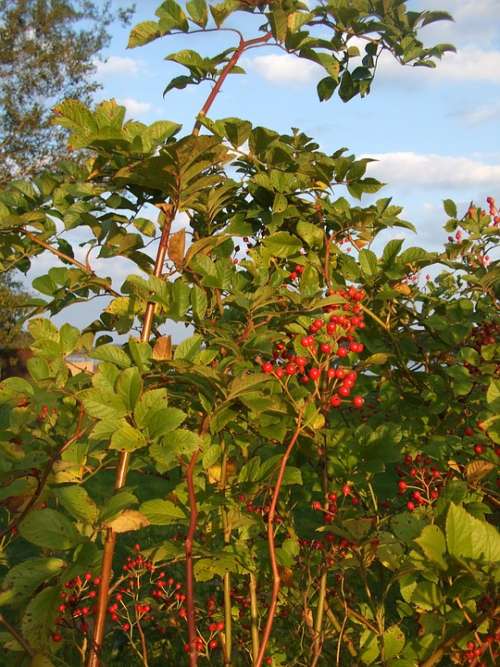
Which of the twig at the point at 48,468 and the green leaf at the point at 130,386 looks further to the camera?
the twig at the point at 48,468

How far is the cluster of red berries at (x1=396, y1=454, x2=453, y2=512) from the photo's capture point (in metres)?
2.49

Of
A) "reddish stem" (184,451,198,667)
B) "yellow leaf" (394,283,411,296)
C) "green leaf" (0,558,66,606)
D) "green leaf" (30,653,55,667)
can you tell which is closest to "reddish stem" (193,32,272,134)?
"yellow leaf" (394,283,411,296)

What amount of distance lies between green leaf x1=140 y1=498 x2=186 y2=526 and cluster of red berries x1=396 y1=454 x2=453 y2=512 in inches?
25.8

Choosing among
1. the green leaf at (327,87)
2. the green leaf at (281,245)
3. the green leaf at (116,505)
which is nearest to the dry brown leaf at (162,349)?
the green leaf at (116,505)

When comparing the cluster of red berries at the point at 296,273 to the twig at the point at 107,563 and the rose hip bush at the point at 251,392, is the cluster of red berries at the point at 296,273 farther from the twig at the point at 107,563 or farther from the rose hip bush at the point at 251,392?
the twig at the point at 107,563

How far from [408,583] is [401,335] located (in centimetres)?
120

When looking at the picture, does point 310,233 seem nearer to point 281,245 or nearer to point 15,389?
point 281,245

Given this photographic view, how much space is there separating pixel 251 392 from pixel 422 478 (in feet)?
2.27

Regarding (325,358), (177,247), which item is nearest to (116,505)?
(325,358)

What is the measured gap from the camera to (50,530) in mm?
2016

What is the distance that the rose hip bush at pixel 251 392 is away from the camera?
2.05 metres

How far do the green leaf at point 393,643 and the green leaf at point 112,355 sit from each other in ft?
3.79

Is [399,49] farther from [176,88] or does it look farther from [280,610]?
[280,610]

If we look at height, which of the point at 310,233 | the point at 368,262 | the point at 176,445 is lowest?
the point at 176,445
